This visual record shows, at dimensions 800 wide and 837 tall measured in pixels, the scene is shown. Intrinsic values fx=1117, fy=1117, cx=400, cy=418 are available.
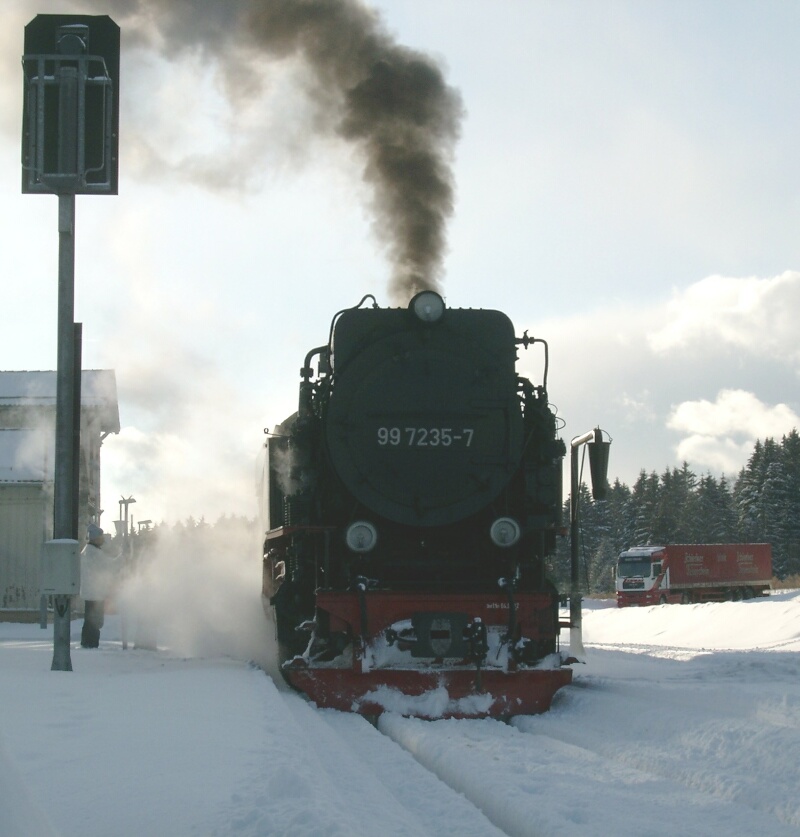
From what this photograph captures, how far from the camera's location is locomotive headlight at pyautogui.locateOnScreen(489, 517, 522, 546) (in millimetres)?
9445

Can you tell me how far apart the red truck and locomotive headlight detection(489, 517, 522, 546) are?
124 feet

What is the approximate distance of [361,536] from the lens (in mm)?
9312

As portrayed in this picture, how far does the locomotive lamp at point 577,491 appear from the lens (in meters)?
9.31

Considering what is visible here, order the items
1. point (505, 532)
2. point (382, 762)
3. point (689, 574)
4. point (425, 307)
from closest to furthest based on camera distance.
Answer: point (382, 762) < point (505, 532) < point (425, 307) < point (689, 574)

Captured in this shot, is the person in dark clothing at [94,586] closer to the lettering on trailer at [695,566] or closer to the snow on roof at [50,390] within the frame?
the snow on roof at [50,390]

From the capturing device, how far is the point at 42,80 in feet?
34.6

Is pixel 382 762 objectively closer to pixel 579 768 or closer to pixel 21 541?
pixel 579 768

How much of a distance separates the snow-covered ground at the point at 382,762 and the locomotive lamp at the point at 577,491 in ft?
5.64

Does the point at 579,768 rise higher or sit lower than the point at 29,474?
lower

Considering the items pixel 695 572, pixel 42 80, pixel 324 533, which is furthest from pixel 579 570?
pixel 695 572

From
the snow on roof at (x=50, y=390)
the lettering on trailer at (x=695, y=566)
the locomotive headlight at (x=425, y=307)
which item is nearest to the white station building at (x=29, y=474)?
the snow on roof at (x=50, y=390)

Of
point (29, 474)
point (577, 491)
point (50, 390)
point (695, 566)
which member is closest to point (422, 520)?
point (577, 491)

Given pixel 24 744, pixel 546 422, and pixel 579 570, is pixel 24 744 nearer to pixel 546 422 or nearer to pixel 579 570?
pixel 546 422

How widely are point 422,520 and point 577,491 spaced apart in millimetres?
2847
